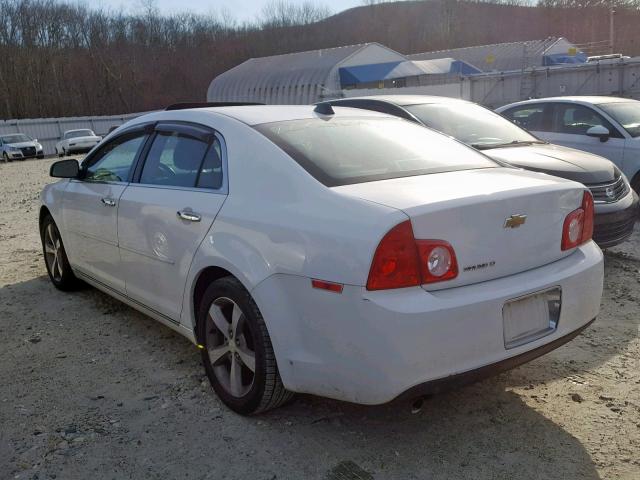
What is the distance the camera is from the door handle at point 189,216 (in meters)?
3.15

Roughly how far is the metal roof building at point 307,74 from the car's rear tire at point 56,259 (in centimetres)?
2622

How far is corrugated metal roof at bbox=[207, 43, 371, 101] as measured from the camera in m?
34.4

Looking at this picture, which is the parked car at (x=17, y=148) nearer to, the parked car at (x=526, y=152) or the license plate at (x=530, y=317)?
the parked car at (x=526, y=152)

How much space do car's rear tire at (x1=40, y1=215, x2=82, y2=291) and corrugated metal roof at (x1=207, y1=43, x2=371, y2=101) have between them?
96.2ft

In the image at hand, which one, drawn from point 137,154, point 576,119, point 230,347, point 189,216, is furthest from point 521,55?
point 230,347

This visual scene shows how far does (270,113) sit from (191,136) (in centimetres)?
48

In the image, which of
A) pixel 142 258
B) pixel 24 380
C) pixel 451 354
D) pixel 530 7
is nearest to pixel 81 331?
pixel 24 380

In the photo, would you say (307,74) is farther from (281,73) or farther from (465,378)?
(465,378)

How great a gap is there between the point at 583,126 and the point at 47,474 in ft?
23.6

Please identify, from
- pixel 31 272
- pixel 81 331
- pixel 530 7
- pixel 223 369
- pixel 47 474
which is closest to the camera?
pixel 47 474

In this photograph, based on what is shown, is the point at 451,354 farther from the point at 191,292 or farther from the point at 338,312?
the point at 191,292

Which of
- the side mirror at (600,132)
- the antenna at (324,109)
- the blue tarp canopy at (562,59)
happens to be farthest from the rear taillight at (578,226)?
the blue tarp canopy at (562,59)

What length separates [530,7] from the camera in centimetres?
9894

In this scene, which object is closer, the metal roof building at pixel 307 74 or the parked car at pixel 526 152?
the parked car at pixel 526 152
